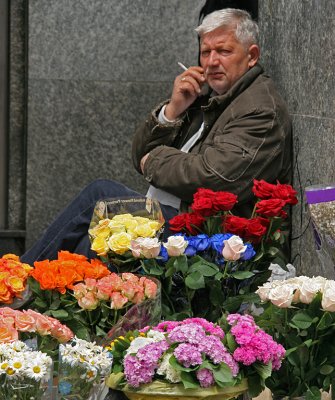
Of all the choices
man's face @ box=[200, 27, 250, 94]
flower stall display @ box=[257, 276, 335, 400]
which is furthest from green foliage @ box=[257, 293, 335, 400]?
man's face @ box=[200, 27, 250, 94]

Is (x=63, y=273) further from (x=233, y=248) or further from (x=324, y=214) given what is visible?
(x=324, y=214)

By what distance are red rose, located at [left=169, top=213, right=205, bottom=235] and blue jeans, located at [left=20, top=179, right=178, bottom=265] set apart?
3.89 ft

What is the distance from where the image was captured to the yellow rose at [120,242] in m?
4.01

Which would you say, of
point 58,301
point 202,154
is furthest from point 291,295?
point 202,154

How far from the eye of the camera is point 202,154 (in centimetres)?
550

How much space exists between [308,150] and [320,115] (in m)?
0.27

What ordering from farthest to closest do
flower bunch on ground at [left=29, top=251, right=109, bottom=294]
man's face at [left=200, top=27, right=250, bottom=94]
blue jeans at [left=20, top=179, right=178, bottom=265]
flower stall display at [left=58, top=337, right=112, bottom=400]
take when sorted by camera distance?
1. man's face at [left=200, top=27, right=250, bottom=94]
2. blue jeans at [left=20, top=179, right=178, bottom=265]
3. flower bunch on ground at [left=29, top=251, right=109, bottom=294]
4. flower stall display at [left=58, top=337, right=112, bottom=400]

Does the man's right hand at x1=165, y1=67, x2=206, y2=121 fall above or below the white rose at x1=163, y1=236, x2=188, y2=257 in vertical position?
above

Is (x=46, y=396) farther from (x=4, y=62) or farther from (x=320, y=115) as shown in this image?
(x=4, y=62)

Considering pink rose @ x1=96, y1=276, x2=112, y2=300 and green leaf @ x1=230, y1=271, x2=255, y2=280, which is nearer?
pink rose @ x1=96, y1=276, x2=112, y2=300

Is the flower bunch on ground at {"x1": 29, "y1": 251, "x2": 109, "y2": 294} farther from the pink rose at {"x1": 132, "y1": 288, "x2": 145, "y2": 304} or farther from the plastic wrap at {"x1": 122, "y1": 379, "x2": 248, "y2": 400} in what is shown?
the plastic wrap at {"x1": 122, "y1": 379, "x2": 248, "y2": 400}

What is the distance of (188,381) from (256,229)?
1.22 metres

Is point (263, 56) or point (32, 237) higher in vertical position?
point (263, 56)

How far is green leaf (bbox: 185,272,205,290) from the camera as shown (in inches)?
157
